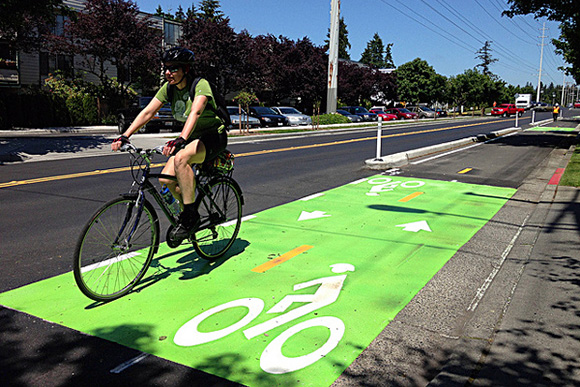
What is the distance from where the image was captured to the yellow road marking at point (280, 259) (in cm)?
506

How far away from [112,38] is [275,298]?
36448mm

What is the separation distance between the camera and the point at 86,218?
7164mm

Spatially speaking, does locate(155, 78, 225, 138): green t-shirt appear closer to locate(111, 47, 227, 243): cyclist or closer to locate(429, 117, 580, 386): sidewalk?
locate(111, 47, 227, 243): cyclist

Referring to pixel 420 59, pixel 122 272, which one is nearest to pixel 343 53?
pixel 420 59

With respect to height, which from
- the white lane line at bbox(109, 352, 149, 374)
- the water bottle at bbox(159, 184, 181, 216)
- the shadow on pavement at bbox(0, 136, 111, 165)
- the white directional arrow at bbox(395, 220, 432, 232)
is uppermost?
the water bottle at bbox(159, 184, 181, 216)

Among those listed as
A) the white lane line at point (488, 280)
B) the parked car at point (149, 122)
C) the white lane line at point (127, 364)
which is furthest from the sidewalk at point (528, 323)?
the parked car at point (149, 122)

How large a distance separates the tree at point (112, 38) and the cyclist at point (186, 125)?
34783 mm

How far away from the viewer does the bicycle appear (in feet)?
13.2

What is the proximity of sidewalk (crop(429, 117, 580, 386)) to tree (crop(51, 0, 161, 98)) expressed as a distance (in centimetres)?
3554

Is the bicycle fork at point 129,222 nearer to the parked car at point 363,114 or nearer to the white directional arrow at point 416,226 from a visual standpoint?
the white directional arrow at point 416,226

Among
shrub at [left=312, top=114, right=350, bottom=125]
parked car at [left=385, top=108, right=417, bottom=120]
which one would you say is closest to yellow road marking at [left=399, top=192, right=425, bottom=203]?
shrub at [left=312, top=114, right=350, bottom=125]

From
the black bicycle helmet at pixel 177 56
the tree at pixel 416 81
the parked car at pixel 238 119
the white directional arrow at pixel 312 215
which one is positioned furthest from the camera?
the tree at pixel 416 81

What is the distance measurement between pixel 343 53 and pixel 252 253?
104838mm

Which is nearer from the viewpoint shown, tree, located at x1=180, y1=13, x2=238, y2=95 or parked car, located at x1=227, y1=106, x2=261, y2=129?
parked car, located at x1=227, y1=106, x2=261, y2=129
